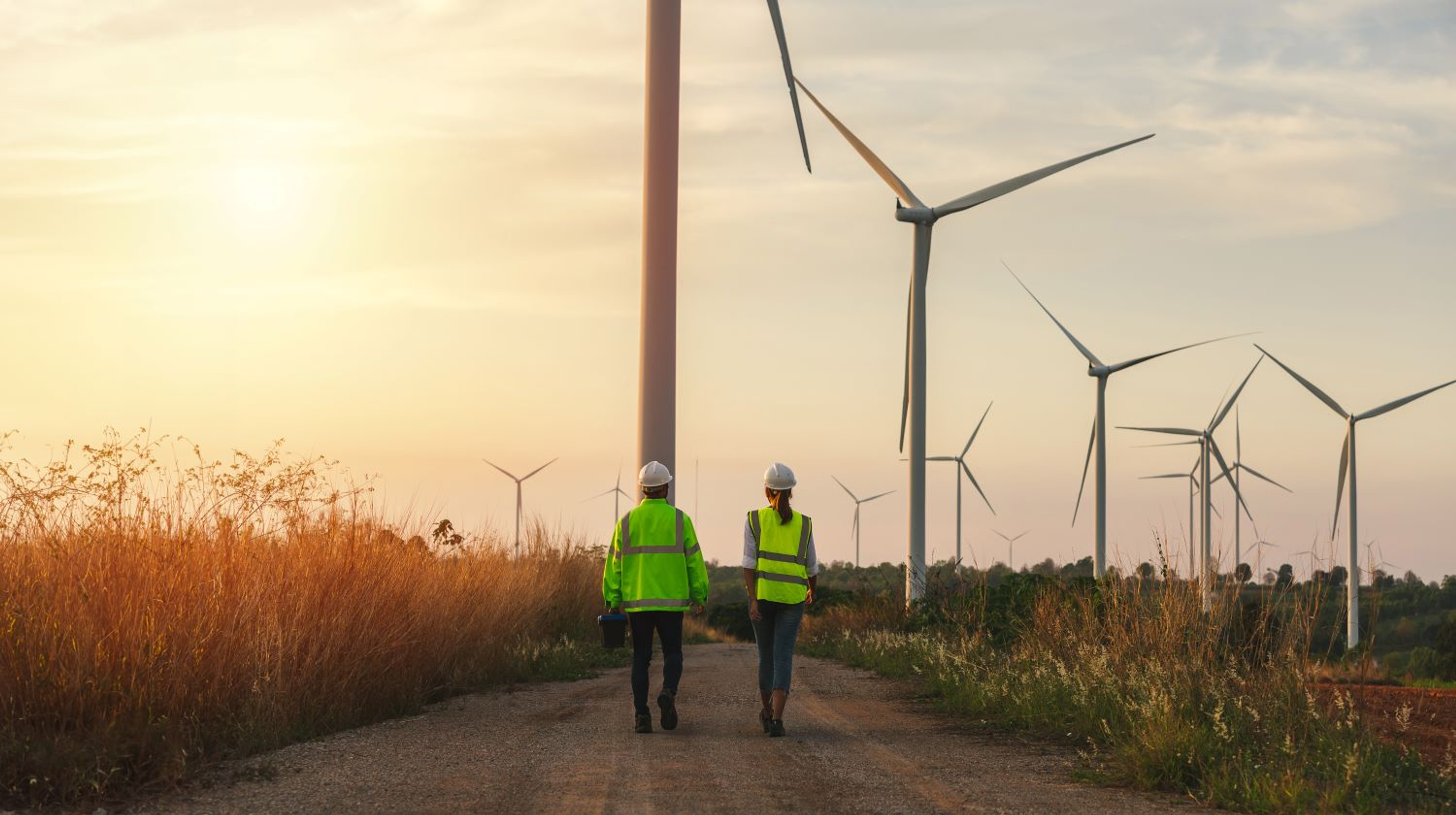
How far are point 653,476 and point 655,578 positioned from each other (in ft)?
3.25

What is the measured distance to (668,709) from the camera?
13.4 m

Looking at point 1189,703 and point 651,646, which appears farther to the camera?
point 651,646

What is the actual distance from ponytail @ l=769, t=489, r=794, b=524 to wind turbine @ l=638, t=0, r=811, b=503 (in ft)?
33.8

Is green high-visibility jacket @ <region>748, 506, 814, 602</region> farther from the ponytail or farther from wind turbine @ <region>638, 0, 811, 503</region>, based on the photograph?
wind turbine @ <region>638, 0, 811, 503</region>

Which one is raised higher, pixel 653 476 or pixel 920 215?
pixel 920 215

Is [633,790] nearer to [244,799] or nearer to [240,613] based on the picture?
[244,799]

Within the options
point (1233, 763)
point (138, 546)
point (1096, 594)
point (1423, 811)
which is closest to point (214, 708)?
point (138, 546)

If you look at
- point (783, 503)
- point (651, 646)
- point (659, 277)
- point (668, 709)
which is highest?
point (659, 277)

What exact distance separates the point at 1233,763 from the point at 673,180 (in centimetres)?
1566

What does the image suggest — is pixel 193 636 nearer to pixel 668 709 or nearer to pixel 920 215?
pixel 668 709

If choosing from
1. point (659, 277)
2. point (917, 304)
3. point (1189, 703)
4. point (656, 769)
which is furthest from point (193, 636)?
point (917, 304)

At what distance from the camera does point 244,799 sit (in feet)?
31.9

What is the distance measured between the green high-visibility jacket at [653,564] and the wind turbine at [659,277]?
998cm

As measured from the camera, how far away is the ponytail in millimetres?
13125
